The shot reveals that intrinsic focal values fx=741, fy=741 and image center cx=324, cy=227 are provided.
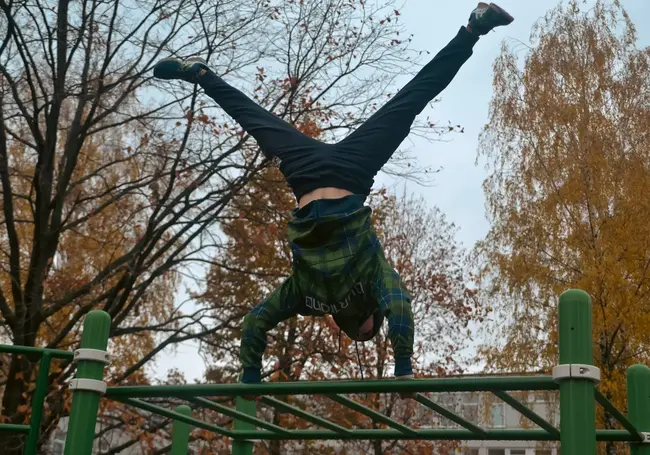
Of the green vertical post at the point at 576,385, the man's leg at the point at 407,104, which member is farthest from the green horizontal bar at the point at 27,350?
the green vertical post at the point at 576,385

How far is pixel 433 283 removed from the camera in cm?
1373

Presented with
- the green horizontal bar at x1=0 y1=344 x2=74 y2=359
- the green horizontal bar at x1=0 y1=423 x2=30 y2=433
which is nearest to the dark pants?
the green horizontal bar at x1=0 y1=344 x2=74 y2=359

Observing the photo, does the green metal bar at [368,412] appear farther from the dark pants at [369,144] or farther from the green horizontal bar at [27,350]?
the green horizontal bar at [27,350]

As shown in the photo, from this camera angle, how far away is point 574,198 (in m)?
11.6

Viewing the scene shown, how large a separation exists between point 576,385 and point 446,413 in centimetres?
66

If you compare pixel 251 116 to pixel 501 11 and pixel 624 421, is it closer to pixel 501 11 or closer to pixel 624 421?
pixel 501 11

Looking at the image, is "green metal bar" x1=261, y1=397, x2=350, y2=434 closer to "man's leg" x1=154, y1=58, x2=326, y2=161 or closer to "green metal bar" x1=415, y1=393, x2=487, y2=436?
"green metal bar" x1=415, y1=393, x2=487, y2=436

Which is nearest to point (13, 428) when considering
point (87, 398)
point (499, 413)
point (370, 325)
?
point (87, 398)

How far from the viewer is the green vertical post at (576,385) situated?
2.35m

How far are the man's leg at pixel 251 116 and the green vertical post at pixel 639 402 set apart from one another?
5.57 feet

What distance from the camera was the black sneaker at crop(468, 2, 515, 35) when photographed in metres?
3.09

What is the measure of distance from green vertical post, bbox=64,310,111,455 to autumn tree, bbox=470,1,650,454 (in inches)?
321

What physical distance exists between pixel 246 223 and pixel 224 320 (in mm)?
1466

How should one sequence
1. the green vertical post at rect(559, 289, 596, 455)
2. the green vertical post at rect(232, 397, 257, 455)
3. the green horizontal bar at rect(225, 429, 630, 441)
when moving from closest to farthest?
the green vertical post at rect(559, 289, 596, 455)
the green horizontal bar at rect(225, 429, 630, 441)
the green vertical post at rect(232, 397, 257, 455)
